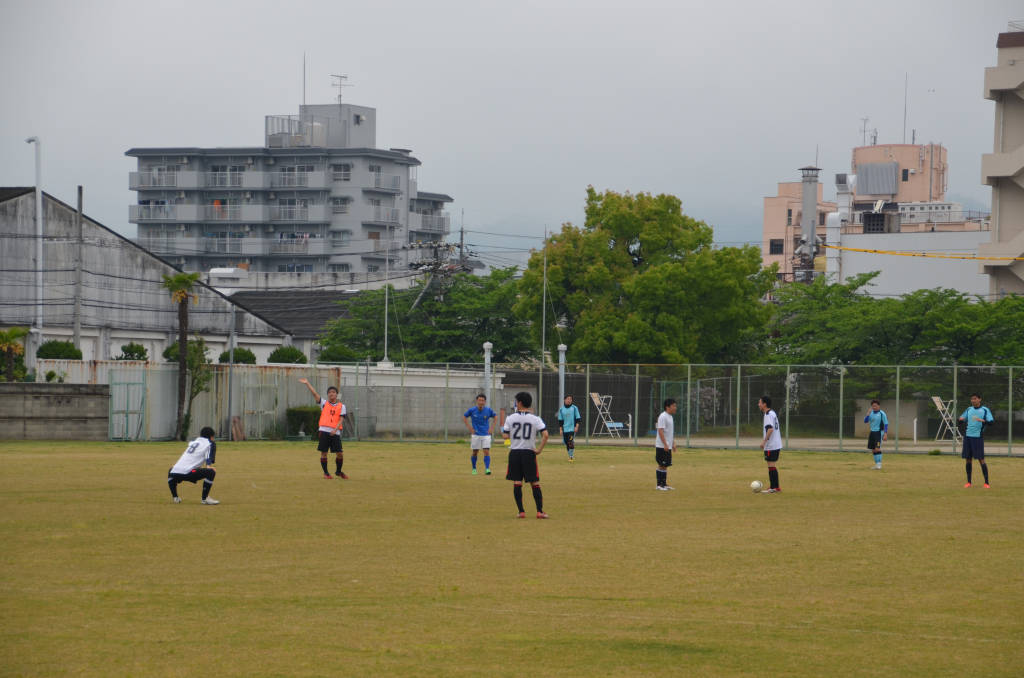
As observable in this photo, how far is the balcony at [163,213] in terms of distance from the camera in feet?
380

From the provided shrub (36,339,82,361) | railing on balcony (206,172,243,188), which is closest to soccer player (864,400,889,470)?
shrub (36,339,82,361)

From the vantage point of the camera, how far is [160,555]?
45.0 feet

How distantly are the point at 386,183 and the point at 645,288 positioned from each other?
62439mm

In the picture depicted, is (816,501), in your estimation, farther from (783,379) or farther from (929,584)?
(783,379)

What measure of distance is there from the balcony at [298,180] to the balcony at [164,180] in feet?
23.9

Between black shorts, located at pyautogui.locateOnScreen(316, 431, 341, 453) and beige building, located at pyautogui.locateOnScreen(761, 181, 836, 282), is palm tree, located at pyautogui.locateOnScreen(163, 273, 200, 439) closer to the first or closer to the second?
black shorts, located at pyautogui.locateOnScreen(316, 431, 341, 453)

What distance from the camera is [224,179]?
114 m

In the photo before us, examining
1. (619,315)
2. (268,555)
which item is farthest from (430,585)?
(619,315)

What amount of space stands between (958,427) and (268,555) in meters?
32.2

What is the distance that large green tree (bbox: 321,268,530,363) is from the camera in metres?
66.1

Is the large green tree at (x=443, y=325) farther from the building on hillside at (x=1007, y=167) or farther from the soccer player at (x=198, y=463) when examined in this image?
the soccer player at (x=198, y=463)

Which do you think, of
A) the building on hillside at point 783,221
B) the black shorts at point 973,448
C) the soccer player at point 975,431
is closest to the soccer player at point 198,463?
the soccer player at point 975,431

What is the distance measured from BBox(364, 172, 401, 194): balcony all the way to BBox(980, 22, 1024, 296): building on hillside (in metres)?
64.2

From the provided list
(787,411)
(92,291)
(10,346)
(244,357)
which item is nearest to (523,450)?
(787,411)
